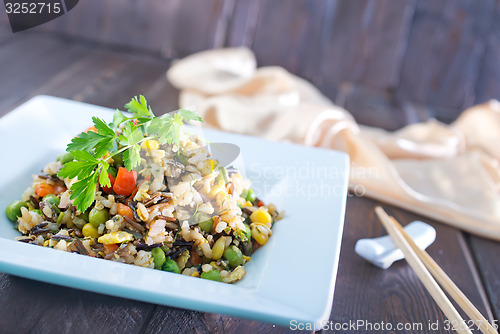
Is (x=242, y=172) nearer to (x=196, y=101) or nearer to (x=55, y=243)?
(x=55, y=243)

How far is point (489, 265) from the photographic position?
153 centimetres

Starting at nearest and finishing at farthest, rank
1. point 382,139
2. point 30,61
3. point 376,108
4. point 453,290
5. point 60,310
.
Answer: point 60,310, point 453,290, point 382,139, point 30,61, point 376,108

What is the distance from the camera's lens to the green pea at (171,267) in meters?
1.05

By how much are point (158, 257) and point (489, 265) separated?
3.35 feet

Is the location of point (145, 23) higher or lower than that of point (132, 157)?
lower

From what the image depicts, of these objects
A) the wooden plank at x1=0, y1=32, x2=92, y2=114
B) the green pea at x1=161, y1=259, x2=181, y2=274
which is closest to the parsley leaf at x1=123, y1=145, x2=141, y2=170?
the green pea at x1=161, y1=259, x2=181, y2=274

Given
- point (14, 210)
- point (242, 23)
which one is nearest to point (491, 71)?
point (242, 23)

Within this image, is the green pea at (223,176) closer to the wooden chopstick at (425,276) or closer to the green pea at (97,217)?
the green pea at (97,217)

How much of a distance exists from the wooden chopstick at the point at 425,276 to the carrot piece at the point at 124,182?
0.68 meters

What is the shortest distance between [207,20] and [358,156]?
155 cm

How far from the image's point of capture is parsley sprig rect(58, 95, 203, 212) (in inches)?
42.5

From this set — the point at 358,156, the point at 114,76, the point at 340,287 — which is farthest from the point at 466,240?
the point at 114,76

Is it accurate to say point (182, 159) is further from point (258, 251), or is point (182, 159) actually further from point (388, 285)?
point (388, 285)

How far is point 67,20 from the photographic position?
9.88 feet
